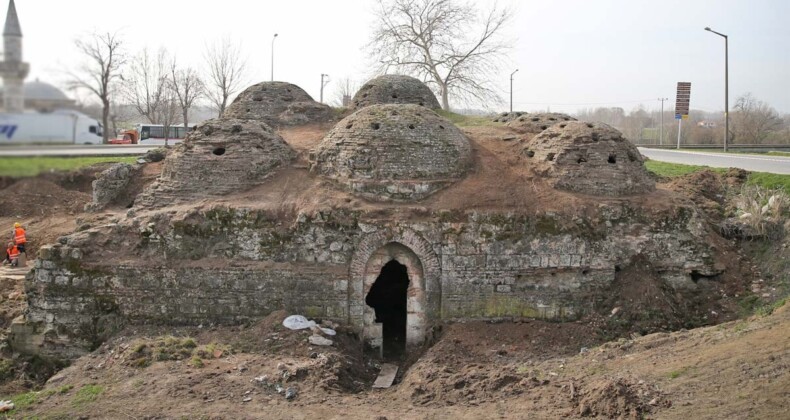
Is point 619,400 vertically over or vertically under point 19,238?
under

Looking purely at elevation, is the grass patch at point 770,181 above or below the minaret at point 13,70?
below

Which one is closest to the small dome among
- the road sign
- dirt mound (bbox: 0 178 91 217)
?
dirt mound (bbox: 0 178 91 217)

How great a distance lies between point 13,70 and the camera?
345 cm

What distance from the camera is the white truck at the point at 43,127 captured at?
3324 mm

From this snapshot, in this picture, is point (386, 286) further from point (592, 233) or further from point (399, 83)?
point (399, 83)

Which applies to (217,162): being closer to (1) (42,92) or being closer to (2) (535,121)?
(2) (535,121)

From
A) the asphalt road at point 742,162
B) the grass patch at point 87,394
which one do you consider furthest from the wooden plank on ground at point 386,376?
the asphalt road at point 742,162

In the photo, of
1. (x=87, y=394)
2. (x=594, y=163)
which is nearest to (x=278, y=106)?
(x=594, y=163)

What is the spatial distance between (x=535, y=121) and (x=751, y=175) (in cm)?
615

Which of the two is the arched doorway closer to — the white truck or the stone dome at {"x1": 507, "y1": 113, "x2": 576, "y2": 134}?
the stone dome at {"x1": 507, "y1": 113, "x2": 576, "y2": 134}

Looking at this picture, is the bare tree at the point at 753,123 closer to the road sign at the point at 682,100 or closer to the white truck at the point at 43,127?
the road sign at the point at 682,100

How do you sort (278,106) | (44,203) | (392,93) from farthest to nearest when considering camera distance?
(44,203)
(392,93)
(278,106)

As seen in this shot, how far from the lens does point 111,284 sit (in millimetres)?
12250

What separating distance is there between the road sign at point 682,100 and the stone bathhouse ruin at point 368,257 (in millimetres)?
20773
